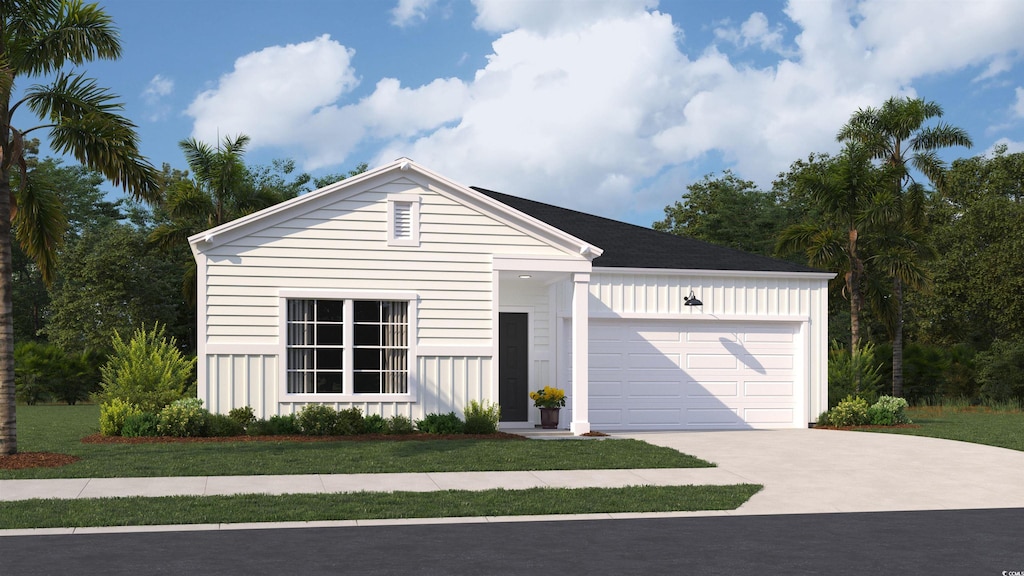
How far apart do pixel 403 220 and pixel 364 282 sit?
54.1 inches

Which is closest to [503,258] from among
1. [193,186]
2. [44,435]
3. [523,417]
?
[523,417]

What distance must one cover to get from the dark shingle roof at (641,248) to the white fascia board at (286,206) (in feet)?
10.5

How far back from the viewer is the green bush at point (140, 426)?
1730 centimetres

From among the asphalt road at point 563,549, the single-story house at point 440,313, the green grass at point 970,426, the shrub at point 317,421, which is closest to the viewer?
the asphalt road at point 563,549

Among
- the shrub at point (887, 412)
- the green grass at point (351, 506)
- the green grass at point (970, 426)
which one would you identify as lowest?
the green grass at point (970, 426)

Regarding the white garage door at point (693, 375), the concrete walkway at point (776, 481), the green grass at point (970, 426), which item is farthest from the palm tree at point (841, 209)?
the concrete walkway at point (776, 481)

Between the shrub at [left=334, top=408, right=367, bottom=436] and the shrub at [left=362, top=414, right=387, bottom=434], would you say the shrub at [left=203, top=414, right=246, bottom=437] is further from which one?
the shrub at [left=362, top=414, right=387, bottom=434]

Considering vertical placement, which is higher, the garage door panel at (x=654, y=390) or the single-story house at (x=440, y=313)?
the single-story house at (x=440, y=313)

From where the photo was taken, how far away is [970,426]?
73.7 feet

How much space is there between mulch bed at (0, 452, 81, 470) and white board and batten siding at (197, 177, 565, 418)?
11.9ft

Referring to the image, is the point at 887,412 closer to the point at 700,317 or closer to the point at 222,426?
the point at 700,317

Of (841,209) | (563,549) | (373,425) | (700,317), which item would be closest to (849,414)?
(700,317)

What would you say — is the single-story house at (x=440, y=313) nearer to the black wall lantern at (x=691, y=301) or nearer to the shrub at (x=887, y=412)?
the black wall lantern at (x=691, y=301)

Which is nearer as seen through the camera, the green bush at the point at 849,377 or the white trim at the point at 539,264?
the white trim at the point at 539,264
